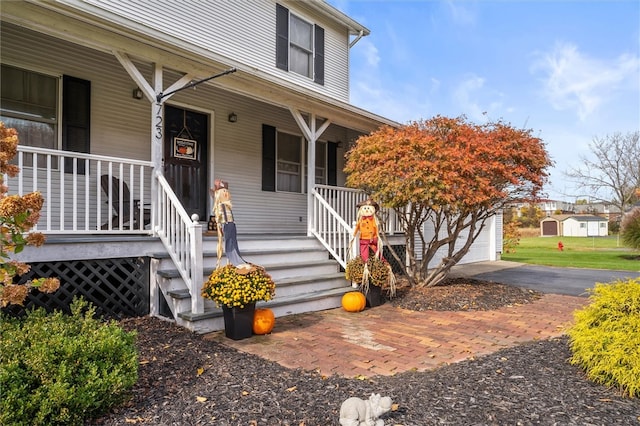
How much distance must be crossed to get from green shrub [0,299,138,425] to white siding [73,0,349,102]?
552cm

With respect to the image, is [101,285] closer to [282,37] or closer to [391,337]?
[391,337]

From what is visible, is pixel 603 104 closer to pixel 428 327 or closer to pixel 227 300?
pixel 428 327

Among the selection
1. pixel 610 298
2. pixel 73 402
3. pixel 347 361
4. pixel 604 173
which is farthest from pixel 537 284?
pixel 604 173

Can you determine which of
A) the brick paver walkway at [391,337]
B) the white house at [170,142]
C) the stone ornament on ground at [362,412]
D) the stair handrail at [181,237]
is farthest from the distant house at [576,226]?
the stone ornament on ground at [362,412]

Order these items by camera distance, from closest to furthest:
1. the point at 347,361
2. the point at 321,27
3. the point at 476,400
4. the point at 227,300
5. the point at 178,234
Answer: the point at 476,400 < the point at 347,361 < the point at 227,300 < the point at 178,234 < the point at 321,27

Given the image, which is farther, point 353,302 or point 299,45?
point 299,45

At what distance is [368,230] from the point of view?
6.54 m

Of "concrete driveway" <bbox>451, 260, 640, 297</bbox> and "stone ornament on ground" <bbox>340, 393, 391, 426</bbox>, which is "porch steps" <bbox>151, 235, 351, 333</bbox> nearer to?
"stone ornament on ground" <bbox>340, 393, 391, 426</bbox>

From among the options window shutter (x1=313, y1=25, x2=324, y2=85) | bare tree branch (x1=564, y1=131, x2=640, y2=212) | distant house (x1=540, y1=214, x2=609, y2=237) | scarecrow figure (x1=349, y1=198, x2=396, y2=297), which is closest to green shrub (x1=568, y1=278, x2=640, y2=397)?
scarecrow figure (x1=349, y1=198, x2=396, y2=297)

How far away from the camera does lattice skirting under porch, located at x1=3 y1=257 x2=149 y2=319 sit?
4387 millimetres

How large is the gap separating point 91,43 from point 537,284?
9.06 metres

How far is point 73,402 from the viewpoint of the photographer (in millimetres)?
2445

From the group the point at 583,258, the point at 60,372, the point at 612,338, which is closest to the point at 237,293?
the point at 60,372

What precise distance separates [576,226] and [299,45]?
168ft
